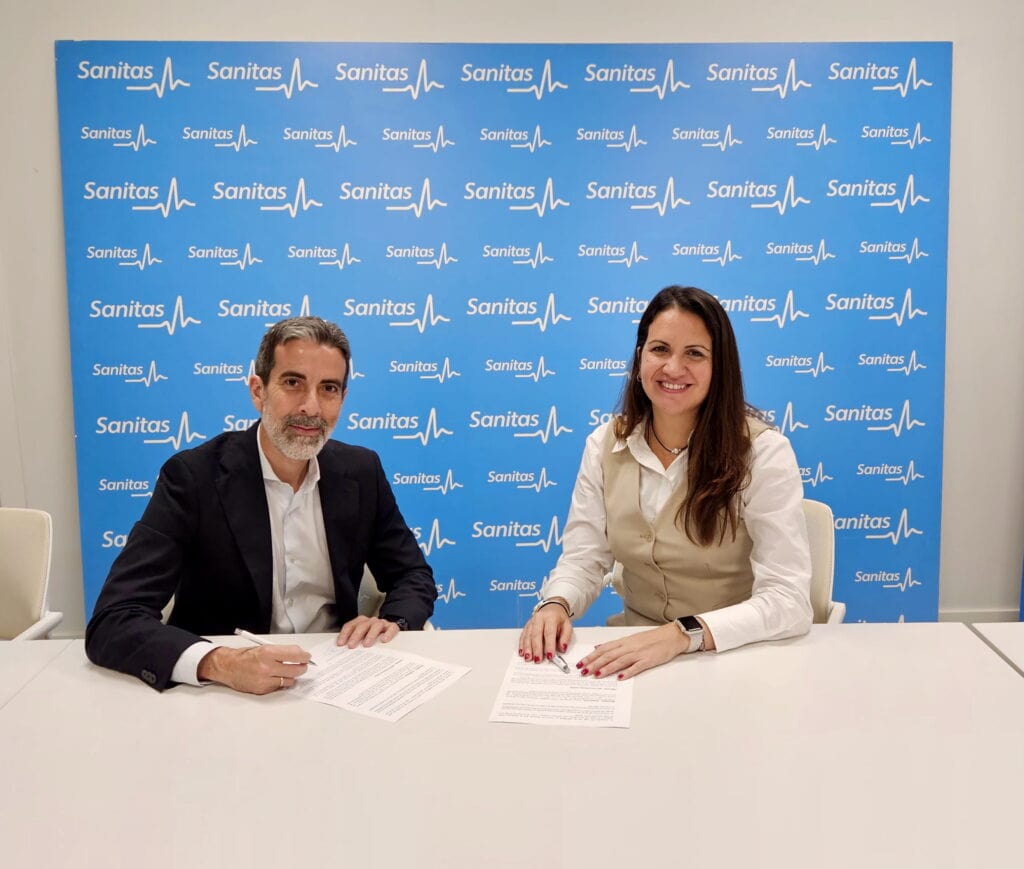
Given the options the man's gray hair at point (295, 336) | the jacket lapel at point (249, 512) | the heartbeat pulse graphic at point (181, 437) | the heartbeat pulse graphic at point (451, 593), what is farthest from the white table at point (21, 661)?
the heartbeat pulse graphic at point (451, 593)

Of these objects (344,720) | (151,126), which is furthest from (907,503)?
(151,126)

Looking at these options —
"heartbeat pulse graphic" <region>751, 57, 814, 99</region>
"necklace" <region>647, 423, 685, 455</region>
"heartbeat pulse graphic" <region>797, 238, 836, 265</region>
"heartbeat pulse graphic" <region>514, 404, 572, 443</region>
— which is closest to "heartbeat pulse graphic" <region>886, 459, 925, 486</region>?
"heartbeat pulse graphic" <region>797, 238, 836, 265</region>

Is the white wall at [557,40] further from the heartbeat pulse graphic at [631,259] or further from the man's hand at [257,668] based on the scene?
the man's hand at [257,668]

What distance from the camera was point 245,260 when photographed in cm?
371

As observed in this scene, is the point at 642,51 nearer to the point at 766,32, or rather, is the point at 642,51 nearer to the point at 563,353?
the point at 766,32

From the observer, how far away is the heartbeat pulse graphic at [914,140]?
149 inches

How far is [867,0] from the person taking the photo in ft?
12.4

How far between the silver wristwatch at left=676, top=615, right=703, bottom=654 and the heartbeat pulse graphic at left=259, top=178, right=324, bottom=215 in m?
2.63

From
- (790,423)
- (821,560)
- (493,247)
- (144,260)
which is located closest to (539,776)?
(821,560)

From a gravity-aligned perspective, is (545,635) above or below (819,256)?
below

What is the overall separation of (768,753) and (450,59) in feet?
10.5

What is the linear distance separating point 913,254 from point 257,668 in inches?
136

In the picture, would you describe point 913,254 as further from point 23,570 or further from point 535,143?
point 23,570

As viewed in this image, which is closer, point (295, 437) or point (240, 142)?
point (295, 437)
